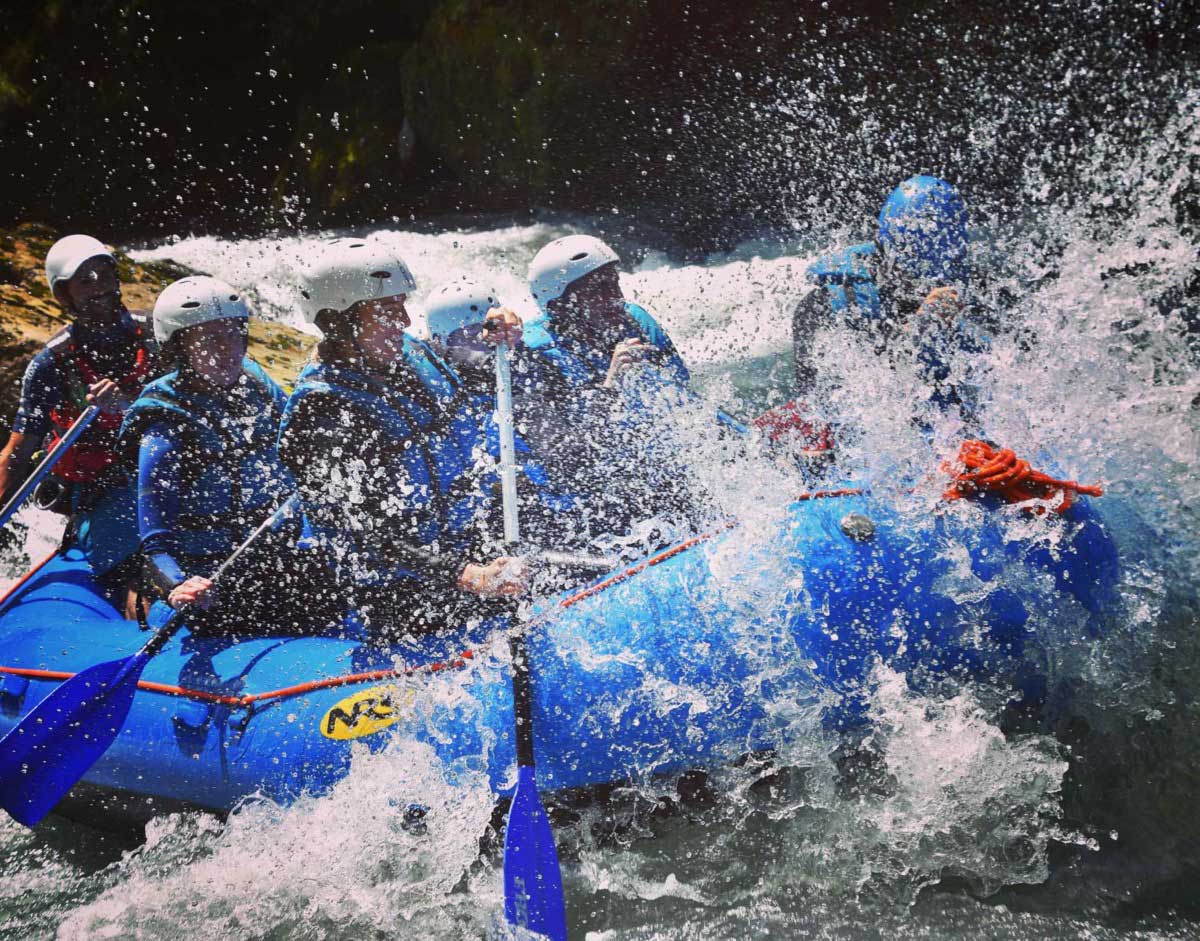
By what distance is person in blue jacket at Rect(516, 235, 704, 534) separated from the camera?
9.71 ft

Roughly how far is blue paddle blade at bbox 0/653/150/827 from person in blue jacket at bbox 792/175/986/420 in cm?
264

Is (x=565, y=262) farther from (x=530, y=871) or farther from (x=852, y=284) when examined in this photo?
(x=530, y=871)

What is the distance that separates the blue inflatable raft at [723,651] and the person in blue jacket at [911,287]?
832 millimetres

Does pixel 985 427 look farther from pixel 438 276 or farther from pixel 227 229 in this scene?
pixel 227 229

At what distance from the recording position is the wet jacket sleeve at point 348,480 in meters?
2.53

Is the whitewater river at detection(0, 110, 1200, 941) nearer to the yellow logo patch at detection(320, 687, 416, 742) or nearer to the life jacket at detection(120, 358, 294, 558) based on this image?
the yellow logo patch at detection(320, 687, 416, 742)

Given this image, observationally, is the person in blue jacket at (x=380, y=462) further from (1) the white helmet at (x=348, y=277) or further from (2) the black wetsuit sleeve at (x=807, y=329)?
(2) the black wetsuit sleeve at (x=807, y=329)

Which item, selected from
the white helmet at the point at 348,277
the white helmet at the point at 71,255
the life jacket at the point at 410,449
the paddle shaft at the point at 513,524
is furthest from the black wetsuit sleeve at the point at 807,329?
the white helmet at the point at 71,255

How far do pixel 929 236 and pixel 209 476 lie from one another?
2.67 metres

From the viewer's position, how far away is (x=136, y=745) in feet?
8.76

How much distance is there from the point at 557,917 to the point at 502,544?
1.03m

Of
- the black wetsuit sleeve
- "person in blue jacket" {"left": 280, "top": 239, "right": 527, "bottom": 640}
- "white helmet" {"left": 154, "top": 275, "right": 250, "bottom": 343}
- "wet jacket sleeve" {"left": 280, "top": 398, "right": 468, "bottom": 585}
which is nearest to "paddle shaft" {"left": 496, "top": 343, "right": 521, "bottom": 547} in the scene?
"person in blue jacket" {"left": 280, "top": 239, "right": 527, "bottom": 640}

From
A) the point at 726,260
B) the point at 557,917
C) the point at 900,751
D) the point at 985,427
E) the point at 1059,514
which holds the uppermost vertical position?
the point at 726,260

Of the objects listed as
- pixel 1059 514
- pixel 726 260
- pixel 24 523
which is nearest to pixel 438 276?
pixel 726 260
